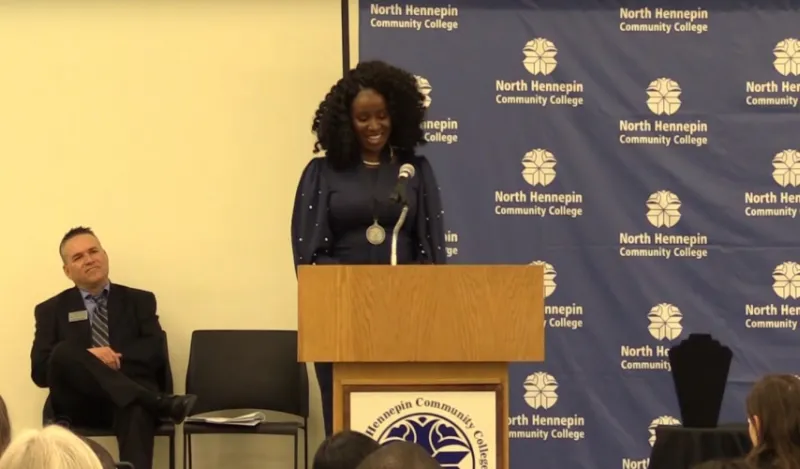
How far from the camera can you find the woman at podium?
3.64 m

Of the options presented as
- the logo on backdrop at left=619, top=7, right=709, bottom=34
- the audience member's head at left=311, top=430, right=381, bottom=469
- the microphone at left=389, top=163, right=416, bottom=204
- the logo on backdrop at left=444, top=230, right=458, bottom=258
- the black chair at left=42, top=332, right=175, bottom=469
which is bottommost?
the black chair at left=42, top=332, right=175, bottom=469

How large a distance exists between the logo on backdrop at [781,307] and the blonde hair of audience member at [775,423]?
2.72 meters

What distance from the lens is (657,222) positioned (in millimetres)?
5141

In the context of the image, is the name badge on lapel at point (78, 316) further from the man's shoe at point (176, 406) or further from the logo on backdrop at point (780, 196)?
the logo on backdrop at point (780, 196)

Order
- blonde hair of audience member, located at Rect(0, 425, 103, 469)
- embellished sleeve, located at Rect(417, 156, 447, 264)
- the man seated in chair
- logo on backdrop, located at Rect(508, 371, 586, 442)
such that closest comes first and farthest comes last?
blonde hair of audience member, located at Rect(0, 425, 103, 469) → embellished sleeve, located at Rect(417, 156, 447, 264) → the man seated in chair → logo on backdrop, located at Rect(508, 371, 586, 442)

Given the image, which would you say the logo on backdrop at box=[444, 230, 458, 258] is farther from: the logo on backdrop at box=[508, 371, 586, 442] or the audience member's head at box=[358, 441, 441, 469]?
the audience member's head at box=[358, 441, 441, 469]

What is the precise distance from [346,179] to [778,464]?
187 centimetres

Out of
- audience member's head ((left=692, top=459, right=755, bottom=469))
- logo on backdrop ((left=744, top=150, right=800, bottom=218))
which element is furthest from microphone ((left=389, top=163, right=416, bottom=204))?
logo on backdrop ((left=744, top=150, right=800, bottom=218))

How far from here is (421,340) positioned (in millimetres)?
2904

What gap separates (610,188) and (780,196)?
90 centimetres

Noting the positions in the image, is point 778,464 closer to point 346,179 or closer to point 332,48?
point 346,179

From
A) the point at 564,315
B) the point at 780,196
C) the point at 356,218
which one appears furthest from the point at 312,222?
the point at 780,196

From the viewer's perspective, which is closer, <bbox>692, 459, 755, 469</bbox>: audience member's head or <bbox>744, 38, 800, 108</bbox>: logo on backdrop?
<bbox>692, 459, 755, 469</bbox>: audience member's head

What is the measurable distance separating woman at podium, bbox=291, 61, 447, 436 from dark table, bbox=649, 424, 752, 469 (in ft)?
3.35
